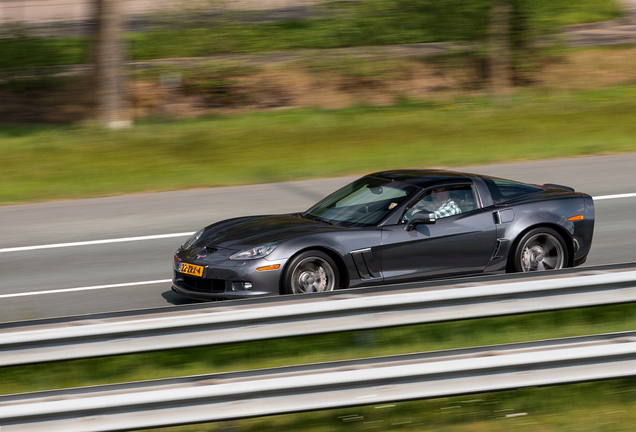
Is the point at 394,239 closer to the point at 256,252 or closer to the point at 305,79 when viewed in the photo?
the point at 256,252

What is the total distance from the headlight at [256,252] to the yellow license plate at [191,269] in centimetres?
34

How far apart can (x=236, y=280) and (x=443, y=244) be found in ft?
6.74

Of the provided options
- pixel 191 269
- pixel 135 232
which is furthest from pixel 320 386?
pixel 135 232

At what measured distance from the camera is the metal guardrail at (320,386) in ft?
13.4

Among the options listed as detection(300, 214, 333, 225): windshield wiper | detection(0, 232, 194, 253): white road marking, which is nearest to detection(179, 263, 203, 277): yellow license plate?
detection(300, 214, 333, 225): windshield wiper

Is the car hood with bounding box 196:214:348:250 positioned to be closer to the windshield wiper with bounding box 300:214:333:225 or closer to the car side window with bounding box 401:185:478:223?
the windshield wiper with bounding box 300:214:333:225

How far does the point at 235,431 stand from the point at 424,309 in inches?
50.5

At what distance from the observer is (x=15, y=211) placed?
1314 centimetres

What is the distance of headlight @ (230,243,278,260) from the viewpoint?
289 inches

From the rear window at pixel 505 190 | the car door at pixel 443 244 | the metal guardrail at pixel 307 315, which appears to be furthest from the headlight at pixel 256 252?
the metal guardrail at pixel 307 315

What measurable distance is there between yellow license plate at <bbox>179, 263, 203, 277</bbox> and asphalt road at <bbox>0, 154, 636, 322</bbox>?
763 mm

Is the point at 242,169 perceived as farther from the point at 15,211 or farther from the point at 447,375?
the point at 447,375

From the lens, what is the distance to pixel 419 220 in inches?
303

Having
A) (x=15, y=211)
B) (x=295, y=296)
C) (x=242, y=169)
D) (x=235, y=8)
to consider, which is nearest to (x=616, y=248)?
(x=295, y=296)
